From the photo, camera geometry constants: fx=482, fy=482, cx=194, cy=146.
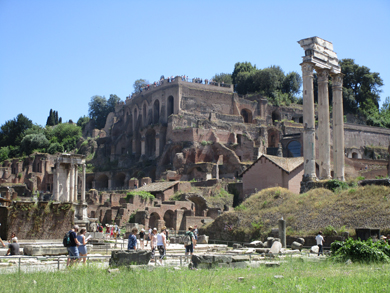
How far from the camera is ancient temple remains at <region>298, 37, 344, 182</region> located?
3031cm

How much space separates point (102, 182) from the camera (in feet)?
229

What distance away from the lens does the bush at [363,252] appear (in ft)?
43.7

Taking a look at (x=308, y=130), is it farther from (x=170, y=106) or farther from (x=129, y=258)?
(x=170, y=106)

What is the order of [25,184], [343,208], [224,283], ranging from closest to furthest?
[224,283] → [343,208] → [25,184]

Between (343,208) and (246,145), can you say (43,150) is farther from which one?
(343,208)

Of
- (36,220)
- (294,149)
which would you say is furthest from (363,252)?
(294,149)

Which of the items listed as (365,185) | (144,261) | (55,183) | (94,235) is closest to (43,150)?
(55,183)

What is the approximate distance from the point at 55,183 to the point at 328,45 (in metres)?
20.9

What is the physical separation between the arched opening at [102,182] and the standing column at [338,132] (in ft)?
141

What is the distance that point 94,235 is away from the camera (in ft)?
86.1

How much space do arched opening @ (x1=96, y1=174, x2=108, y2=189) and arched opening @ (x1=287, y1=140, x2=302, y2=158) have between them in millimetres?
26296

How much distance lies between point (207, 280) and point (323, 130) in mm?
23446

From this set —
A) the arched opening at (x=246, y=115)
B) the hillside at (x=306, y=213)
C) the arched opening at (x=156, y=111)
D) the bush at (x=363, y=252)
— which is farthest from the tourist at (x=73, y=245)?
the arched opening at (x=246, y=115)

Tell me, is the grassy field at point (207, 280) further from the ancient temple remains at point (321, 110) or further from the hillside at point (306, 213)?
the ancient temple remains at point (321, 110)
